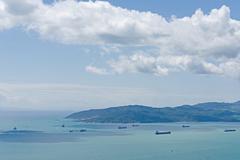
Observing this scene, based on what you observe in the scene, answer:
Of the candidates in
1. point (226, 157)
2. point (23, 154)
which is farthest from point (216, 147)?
point (23, 154)

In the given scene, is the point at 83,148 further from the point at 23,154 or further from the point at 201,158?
the point at 201,158

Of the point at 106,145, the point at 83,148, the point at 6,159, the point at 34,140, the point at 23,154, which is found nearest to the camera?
the point at 6,159

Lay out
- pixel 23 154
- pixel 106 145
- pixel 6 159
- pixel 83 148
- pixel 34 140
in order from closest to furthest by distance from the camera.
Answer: pixel 6 159 < pixel 23 154 < pixel 83 148 < pixel 106 145 < pixel 34 140

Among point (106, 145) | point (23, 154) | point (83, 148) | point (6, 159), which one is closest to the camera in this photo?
point (6, 159)

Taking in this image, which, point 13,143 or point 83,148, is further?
point 13,143

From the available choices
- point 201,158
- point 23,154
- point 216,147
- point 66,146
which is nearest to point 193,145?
point 216,147

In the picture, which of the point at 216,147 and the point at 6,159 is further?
the point at 216,147

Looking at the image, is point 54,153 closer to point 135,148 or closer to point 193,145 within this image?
point 135,148

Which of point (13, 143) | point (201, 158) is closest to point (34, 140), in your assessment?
point (13, 143)

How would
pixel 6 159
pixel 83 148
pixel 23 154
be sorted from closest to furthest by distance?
pixel 6 159 < pixel 23 154 < pixel 83 148
